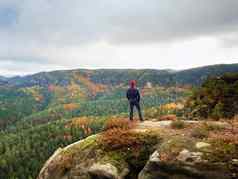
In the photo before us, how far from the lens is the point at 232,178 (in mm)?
14398

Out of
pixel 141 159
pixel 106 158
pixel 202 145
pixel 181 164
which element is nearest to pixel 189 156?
pixel 181 164

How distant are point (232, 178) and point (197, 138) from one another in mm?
3605

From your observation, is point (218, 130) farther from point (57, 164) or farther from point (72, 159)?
point (57, 164)

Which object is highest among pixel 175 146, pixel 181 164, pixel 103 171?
pixel 175 146

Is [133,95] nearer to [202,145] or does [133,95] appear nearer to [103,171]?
[103,171]

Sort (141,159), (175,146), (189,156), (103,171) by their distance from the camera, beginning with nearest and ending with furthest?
(189,156) < (175,146) < (103,171) < (141,159)

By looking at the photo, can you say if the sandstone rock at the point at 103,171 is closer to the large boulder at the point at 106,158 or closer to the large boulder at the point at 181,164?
the large boulder at the point at 106,158

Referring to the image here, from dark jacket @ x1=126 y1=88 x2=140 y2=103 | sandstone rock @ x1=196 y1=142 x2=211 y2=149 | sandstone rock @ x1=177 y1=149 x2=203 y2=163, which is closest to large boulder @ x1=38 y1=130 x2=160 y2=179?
sandstone rock @ x1=177 y1=149 x2=203 y2=163

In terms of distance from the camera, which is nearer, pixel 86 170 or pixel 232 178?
pixel 232 178

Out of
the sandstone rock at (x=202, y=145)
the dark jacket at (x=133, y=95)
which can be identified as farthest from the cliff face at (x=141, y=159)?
the dark jacket at (x=133, y=95)

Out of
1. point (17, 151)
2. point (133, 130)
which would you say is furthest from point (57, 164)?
point (17, 151)

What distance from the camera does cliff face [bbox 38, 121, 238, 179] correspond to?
15.3m

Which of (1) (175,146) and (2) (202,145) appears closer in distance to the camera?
(2) (202,145)

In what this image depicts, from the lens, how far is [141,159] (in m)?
18.1
